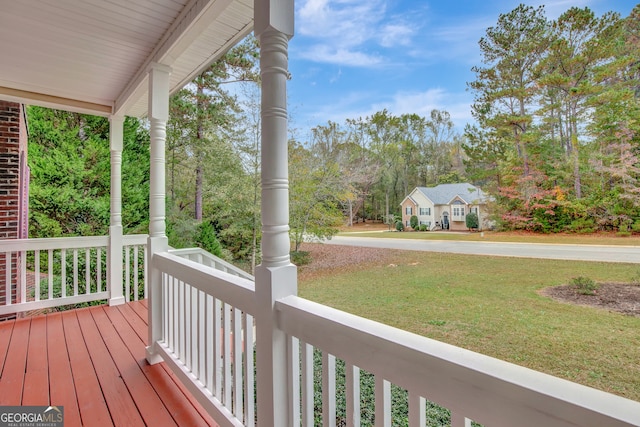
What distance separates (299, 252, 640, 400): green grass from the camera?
45.9 inches

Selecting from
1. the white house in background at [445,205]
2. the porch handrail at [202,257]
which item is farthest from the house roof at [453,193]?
the porch handrail at [202,257]

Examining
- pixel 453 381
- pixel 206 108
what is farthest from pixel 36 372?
pixel 206 108

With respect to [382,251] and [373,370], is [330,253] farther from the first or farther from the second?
[373,370]

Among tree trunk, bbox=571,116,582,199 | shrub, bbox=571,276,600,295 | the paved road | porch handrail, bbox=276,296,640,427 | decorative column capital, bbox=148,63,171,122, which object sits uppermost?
decorative column capital, bbox=148,63,171,122

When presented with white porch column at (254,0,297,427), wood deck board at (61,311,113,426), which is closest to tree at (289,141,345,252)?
white porch column at (254,0,297,427)

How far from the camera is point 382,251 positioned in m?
2.13

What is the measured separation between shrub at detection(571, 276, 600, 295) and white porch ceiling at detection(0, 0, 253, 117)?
7.15 feet

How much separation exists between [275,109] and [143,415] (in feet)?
6.52

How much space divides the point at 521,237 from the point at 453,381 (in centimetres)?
112

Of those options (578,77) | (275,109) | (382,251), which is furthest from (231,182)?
(578,77)

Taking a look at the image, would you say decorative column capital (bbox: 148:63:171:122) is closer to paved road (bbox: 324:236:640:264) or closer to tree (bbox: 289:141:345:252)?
A: tree (bbox: 289:141:345:252)

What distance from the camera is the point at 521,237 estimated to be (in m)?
1.63

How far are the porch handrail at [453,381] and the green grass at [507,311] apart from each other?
640 millimetres

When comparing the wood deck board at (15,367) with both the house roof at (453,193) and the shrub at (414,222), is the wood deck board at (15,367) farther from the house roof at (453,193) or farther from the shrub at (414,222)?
the house roof at (453,193)
